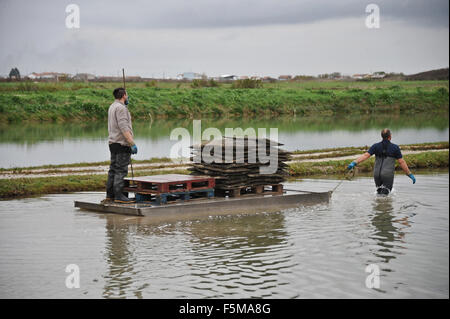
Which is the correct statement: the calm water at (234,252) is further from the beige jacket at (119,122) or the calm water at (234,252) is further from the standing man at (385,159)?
the beige jacket at (119,122)

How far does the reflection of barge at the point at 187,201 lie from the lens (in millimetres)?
13961

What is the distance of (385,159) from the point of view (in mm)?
15414

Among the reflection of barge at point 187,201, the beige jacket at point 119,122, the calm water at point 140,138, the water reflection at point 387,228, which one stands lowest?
the water reflection at point 387,228

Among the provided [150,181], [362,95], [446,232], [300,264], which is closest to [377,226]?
[446,232]

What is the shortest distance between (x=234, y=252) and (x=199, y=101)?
48275 millimetres

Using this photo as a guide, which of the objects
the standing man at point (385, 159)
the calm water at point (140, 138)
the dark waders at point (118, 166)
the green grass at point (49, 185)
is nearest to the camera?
the dark waders at point (118, 166)

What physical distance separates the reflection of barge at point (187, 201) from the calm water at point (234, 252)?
1.18ft

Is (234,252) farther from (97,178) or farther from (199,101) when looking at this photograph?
(199,101)

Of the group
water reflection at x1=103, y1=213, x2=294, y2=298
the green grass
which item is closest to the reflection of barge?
water reflection at x1=103, y1=213, x2=294, y2=298

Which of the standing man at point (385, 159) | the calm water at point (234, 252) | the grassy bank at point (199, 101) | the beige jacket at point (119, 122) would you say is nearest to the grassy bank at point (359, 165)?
the standing man at point (385, 159)

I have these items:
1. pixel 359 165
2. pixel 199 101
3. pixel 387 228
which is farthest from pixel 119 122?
pixel 199 101

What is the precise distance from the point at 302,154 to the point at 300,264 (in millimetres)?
15704

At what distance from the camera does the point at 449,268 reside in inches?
380
